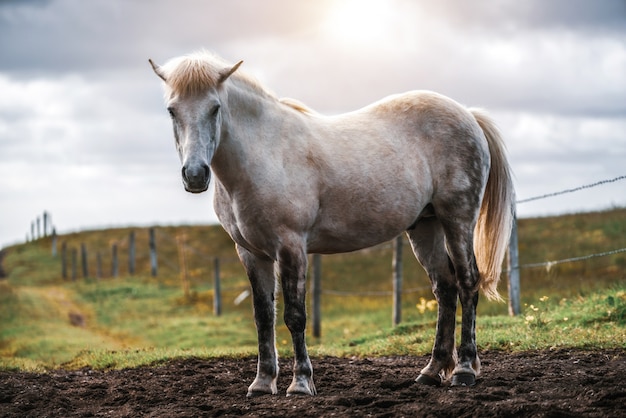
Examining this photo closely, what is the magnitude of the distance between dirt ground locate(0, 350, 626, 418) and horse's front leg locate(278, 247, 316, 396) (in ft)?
0.49

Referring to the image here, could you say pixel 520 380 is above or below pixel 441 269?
below

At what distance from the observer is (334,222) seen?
5.74 m

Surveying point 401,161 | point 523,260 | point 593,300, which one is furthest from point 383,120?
point 523,260

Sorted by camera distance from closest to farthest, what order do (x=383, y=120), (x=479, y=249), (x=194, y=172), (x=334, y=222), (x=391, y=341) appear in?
1. (x=194, y=172)
2. (x=334, y=222)
3. (x=383, y=120)
4. (x=479, y=249)
5. (x=391, y=341)

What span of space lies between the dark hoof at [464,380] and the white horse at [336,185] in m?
0.01

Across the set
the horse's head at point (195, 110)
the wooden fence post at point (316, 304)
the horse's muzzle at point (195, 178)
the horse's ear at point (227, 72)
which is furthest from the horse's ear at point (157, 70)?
the wooden fence post at point (316, 304)

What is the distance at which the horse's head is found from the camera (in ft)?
15.9

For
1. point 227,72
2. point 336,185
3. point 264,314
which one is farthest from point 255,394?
point 227,72

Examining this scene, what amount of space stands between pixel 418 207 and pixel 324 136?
101cm

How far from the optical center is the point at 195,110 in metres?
5.04

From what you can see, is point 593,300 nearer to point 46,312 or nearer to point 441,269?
point 441,269

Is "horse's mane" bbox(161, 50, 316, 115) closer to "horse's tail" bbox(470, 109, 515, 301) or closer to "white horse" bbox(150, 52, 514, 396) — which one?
"white horse" bbox(150, 52, 514, 396)

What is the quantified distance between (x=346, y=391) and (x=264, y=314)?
3.00 ft

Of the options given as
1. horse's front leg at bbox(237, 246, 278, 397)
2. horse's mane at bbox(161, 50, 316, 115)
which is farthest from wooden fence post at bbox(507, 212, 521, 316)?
horse's mane at bbox(161, 50, 316, 115)
